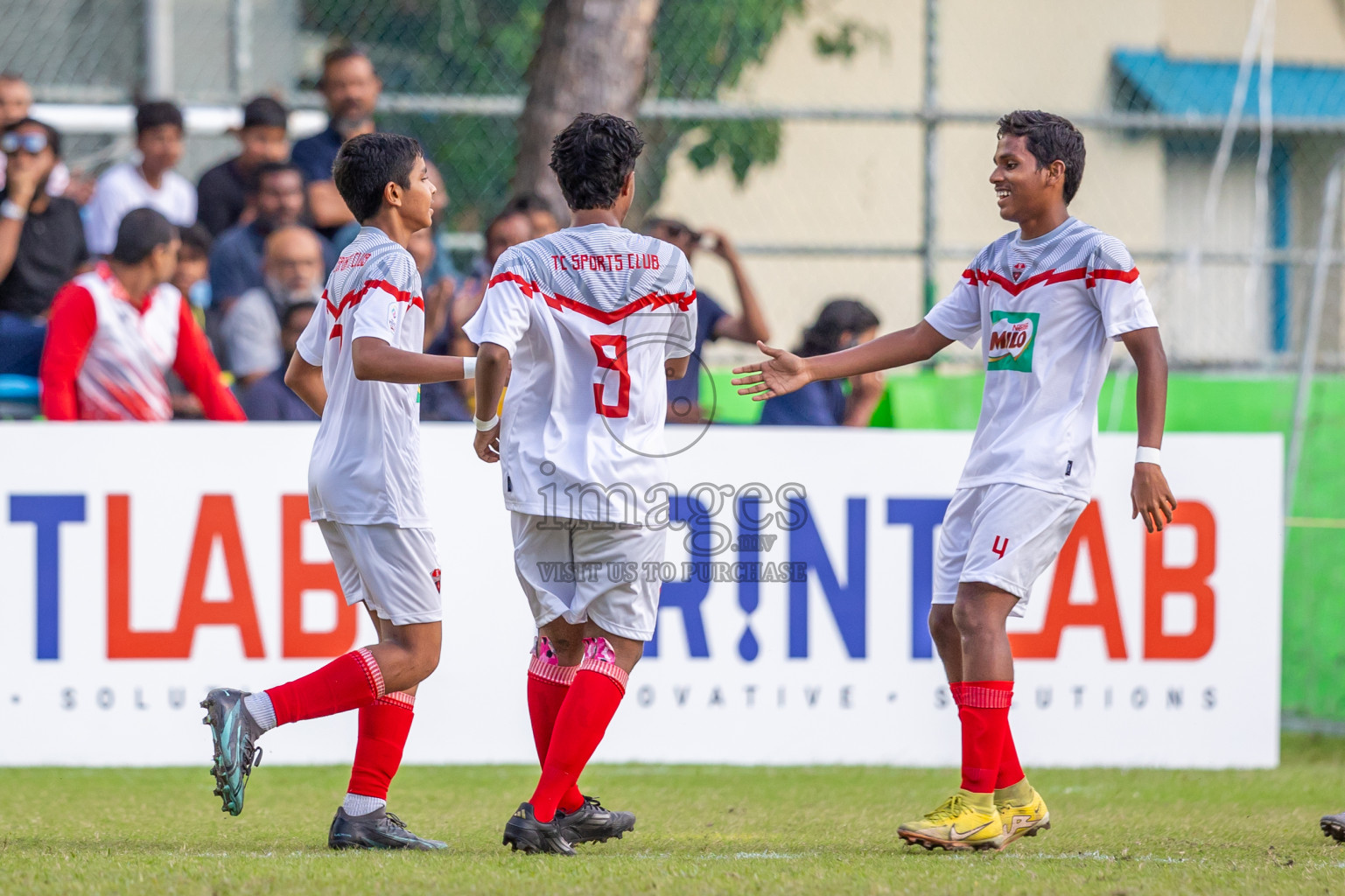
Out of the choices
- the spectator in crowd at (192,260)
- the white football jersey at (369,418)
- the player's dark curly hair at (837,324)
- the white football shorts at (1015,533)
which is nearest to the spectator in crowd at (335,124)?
the spectator in crowd at (192,260)

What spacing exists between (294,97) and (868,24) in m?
7.18

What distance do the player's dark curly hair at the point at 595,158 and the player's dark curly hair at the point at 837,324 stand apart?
320 cm

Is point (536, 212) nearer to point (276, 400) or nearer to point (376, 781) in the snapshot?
point (276, 400)

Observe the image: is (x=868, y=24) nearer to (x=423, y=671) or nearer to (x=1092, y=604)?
(x=1092, y=604)

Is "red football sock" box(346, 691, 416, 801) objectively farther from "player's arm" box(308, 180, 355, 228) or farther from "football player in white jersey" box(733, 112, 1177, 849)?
"player's arm" box(308, 180, 355, 228)

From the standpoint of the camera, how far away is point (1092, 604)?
6395mm

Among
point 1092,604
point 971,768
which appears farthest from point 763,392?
point 1092,604

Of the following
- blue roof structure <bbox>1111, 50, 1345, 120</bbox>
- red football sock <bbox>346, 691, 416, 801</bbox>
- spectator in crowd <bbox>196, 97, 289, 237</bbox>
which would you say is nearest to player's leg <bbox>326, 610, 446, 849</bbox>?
red football sock <bbox>346, 691, 416, 801</bbox>

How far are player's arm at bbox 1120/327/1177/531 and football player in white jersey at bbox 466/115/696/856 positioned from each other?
3.94ft

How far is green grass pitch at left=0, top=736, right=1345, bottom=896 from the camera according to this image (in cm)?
363

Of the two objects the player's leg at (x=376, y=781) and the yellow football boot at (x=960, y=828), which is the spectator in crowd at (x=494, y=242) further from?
the yellow football boot at (x=960, y=828)

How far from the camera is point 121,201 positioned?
27.5 ft

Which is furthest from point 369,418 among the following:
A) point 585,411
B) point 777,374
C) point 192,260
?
point 192,260

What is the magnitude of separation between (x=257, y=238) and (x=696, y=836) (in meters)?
4.49
